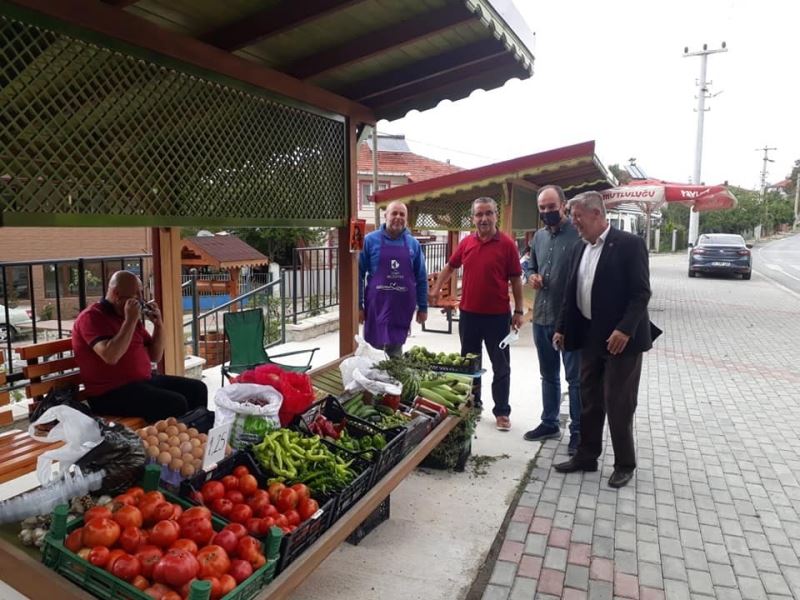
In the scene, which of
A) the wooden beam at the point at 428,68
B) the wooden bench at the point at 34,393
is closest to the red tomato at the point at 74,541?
the wooden bench at the point at 34,393

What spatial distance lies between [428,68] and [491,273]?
155cm

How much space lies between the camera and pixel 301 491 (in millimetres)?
2393

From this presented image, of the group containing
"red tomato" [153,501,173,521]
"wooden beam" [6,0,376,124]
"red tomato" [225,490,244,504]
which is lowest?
"red tomato" [225,490,244,504]

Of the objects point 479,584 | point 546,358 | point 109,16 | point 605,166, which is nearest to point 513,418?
point 546,358

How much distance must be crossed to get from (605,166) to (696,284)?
10889mm

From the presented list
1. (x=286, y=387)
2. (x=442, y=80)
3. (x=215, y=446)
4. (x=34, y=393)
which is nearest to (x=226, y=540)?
(x=215, y=446)

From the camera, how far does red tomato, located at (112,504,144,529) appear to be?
6.63 feet

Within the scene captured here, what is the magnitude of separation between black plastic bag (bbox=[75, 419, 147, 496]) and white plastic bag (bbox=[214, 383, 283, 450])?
0.53 m

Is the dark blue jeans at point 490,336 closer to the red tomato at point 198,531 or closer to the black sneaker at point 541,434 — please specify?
the black sneaker at point 541,434

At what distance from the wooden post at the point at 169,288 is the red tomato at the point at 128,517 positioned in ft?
8.28

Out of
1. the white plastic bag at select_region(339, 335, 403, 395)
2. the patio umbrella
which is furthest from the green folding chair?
the patio umbrella

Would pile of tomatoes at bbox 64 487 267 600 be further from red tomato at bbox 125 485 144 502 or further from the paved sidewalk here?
the paved sidewalk

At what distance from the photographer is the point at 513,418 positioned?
518cm

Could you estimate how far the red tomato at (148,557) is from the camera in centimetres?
184
